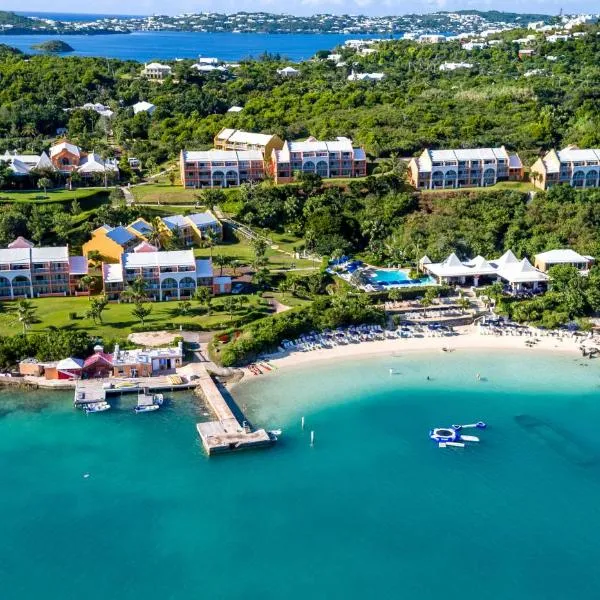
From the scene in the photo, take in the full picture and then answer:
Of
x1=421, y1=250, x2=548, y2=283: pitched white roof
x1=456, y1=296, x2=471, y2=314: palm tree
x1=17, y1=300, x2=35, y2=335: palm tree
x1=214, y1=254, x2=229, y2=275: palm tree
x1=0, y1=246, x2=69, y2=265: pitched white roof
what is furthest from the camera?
x1=421, y1=250, x2=548, y2=283: pitched white roof

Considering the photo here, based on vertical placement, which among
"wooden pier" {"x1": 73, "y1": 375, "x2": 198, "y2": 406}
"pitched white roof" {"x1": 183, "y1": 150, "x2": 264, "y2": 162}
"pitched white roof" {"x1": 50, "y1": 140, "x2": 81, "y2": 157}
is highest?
"pitched white roof" {"x1": 50, "y1": 140, "x2": 81, "y2": 157}

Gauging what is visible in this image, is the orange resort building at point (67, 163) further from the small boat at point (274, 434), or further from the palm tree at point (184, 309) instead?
the small boat at point (274, 434)

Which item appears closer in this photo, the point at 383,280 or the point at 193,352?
the point at 193,352

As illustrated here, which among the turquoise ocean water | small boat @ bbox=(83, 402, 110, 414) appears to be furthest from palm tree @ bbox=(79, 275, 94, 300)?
small boat @ bbox=(83, 402, 110, 414)

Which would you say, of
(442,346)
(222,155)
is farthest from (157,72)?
(442,346)

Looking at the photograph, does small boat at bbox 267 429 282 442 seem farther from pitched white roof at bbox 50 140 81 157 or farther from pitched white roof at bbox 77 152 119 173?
pitched white roof at bbox 50 140 81 157

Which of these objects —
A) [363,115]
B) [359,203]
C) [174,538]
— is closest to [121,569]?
[174,538]

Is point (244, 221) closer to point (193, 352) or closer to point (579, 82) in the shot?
point (193, 352)
